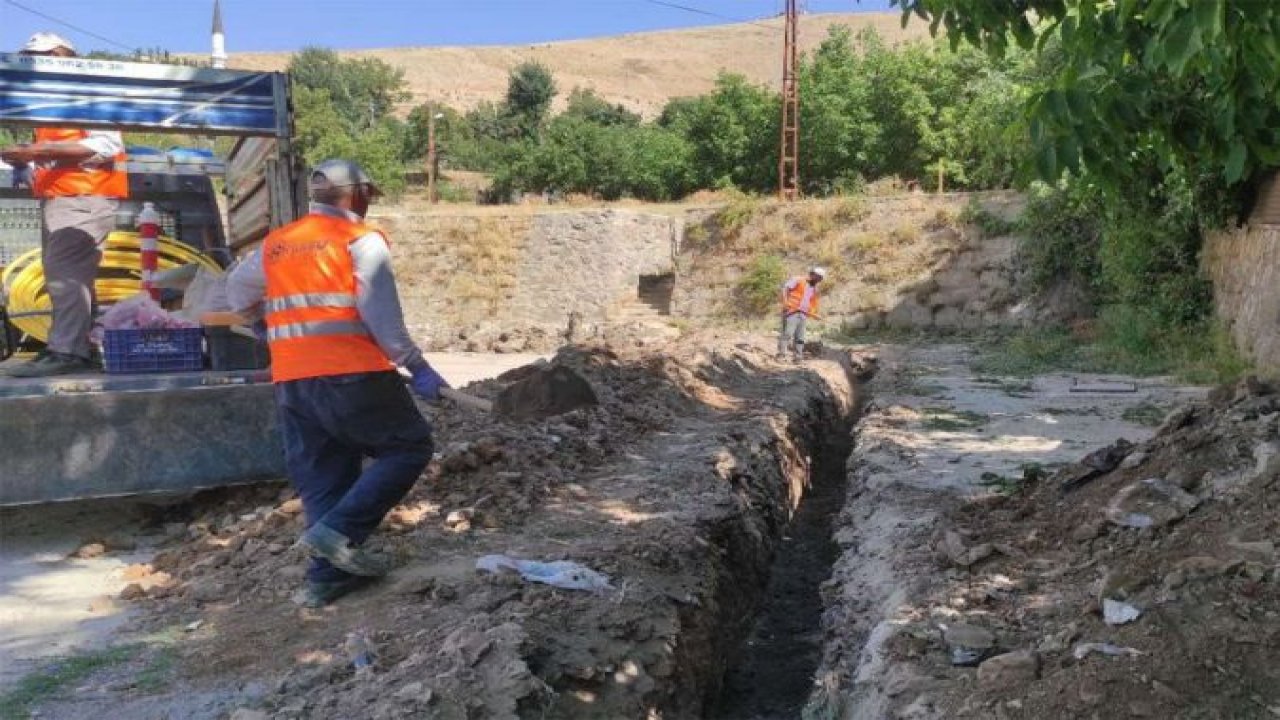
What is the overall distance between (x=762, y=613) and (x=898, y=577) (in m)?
1.24

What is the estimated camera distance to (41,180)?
5891mm

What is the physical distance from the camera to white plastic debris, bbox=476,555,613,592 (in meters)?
→ 4.37

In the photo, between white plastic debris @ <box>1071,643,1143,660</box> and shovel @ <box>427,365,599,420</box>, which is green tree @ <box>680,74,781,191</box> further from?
white plastic debris @ <box>1071,643,1143,660</box>

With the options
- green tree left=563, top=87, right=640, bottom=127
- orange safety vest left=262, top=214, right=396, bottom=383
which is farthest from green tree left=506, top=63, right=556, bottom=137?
orange safety vest left=262, top=214, right=396, bottom=383

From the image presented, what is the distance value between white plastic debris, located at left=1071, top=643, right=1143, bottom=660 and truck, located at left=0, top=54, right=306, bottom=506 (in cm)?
408

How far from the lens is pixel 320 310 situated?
4.15 metres

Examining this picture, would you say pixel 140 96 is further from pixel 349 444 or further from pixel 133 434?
pixel 349 444

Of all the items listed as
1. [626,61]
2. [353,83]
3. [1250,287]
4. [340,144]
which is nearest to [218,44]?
[1250,287]

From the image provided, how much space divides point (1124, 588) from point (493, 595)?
233cm

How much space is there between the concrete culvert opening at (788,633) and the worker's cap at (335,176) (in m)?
2.76

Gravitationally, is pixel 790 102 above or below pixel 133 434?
above

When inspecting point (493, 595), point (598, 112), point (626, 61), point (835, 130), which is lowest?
point (493, 595)

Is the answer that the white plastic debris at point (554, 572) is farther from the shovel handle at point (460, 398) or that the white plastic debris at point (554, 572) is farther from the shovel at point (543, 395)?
the shovel at point (543, 395)

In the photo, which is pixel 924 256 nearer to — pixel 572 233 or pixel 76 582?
pixel 572 233
